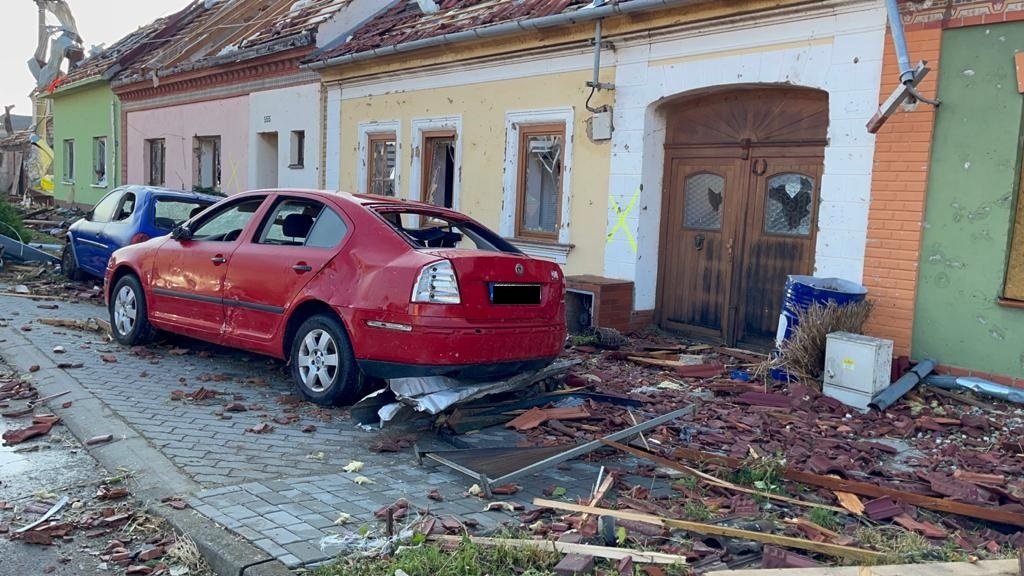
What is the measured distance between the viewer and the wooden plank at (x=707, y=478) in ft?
15.0

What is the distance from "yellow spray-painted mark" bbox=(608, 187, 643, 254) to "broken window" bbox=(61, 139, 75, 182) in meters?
23.2

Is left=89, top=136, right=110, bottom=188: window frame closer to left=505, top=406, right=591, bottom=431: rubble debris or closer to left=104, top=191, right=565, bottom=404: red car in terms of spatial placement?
left=104, top=191, right=565, bottom=404: red car

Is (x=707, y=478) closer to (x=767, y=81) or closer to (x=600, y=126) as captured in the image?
(x=767, y=81)

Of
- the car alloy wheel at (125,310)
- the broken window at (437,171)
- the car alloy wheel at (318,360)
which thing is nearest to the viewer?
the car alloy wheel at (318,360)

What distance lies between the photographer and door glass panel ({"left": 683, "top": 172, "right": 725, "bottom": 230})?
952cm

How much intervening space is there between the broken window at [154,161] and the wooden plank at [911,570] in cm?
2172

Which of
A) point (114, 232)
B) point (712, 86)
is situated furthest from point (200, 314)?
point (712, 86)

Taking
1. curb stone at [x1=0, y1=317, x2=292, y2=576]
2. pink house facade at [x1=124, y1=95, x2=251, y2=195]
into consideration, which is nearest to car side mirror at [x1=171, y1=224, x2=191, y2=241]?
curb stone at [x1=0, y1=317, x2=292, y2=576]

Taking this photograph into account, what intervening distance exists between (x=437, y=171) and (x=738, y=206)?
5.58 m

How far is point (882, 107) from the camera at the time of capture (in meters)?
7.17

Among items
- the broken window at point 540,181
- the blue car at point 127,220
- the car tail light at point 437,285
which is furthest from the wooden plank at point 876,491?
the blue car at point 127,220

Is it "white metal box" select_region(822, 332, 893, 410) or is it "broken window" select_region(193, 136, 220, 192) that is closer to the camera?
"white metal box" select_region(822, 332, 893, 410)

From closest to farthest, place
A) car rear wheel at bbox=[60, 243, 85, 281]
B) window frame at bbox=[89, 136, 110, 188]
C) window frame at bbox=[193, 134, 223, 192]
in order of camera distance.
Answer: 1. car rear wheel at bbox=[60, 243, 85, 281]
2. window frame at bbox=[193, 134, 223, 192]
3. window frame at bbox=[89, 136, 110, 188]

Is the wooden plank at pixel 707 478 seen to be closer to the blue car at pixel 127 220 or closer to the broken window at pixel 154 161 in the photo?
the blue car at pixel 127 220
